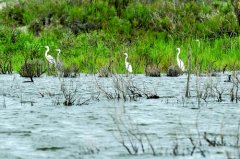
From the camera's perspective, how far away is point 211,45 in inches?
1267

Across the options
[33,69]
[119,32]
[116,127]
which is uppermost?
[119,32]

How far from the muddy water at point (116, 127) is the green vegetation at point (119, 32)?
12.1m

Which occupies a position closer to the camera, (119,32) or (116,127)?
(116,127)

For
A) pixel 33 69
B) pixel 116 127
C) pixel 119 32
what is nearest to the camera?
pixel 116 127

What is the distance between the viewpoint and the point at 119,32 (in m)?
35.8

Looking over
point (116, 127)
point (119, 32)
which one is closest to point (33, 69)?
point (119, 32)

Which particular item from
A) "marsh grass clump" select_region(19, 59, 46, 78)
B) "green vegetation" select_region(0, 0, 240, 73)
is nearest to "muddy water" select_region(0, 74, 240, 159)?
"marsh grass clump" select_region(19, 59, 46, 78)

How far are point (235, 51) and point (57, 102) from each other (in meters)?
16.5

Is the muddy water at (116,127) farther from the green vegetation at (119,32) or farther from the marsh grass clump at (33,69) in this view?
the green vegetation at (119,32)

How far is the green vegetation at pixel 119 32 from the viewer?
29.8 metres

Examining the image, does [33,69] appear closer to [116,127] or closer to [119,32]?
[119,32]

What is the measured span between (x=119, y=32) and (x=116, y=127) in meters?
25.0

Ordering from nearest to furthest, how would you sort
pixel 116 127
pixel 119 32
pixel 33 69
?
pixel 116 127 → pixel 33 69 → pixel 119 32

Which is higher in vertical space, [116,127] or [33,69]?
[33,69]
